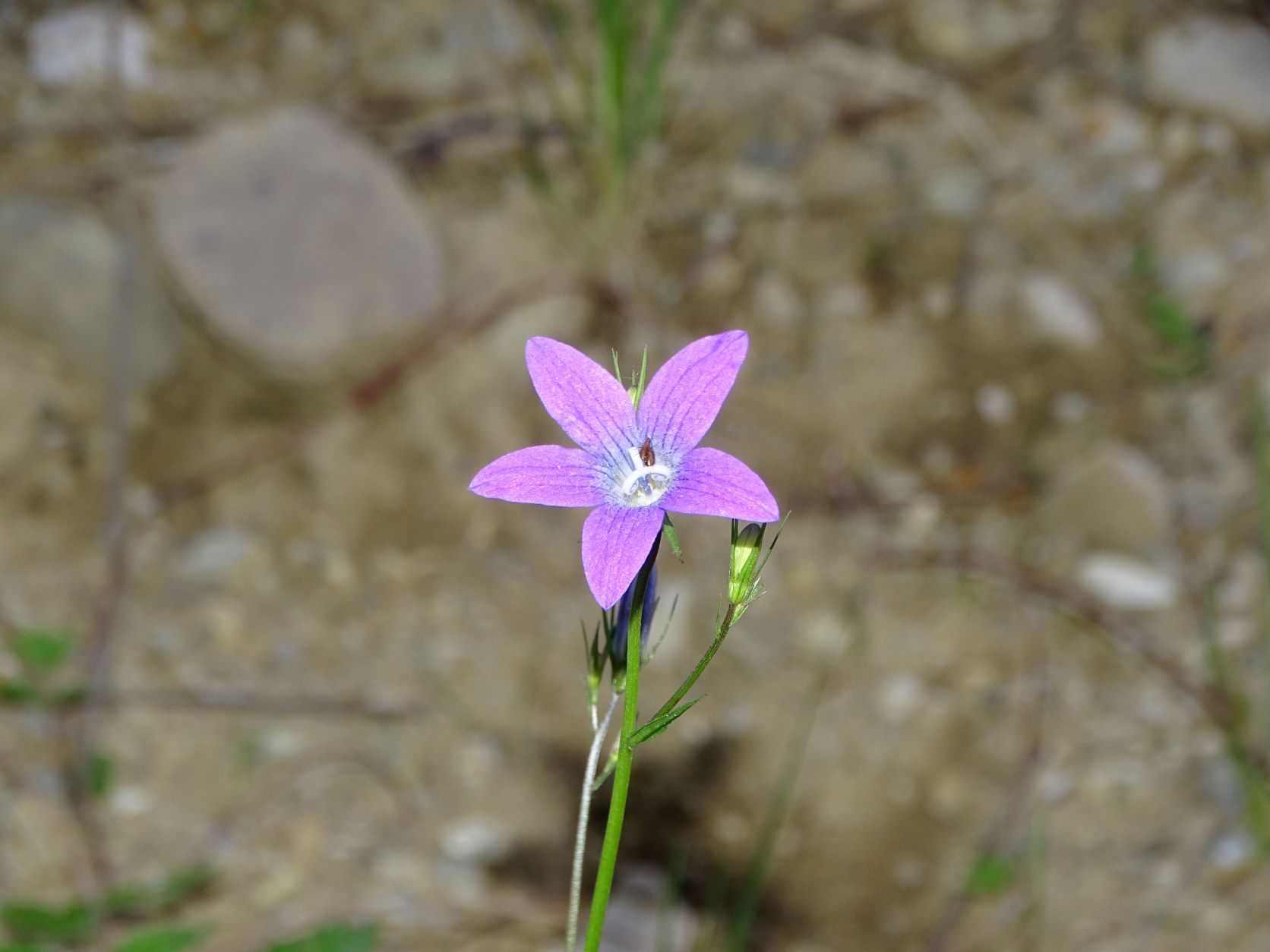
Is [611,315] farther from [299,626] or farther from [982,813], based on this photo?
[982,813]

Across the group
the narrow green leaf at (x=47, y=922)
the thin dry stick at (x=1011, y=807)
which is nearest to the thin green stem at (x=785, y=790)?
the thin dry stick at (x=1011, y=807)

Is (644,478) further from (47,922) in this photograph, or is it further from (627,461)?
(47,922)

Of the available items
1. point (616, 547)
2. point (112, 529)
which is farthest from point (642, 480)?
point (112, 529)

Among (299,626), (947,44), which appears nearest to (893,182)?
(947,44)

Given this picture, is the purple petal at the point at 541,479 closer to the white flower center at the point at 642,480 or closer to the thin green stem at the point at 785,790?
the white flower center at the point at 642,480

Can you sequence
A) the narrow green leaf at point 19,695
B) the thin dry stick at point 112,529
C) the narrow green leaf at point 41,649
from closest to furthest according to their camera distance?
the narrow green leaf at point 41,649 < the thin dry stick at point 112,529 < the narrow green leaf at point 19,695
